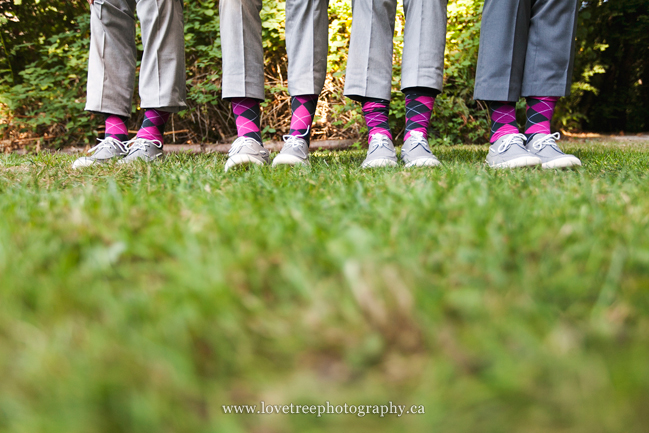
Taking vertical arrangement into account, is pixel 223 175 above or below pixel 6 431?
above

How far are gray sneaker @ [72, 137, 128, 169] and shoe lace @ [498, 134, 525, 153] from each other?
1.84 metres

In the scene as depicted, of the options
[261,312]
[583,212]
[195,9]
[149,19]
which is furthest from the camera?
[195,9]

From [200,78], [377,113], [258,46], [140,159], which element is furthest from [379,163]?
[200,78]

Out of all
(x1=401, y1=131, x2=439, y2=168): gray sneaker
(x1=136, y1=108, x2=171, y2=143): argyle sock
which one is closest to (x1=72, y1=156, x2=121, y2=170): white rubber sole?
(x1=136, y1=108, x2=171, y2=143): argyle sock

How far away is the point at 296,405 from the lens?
15.4 inches

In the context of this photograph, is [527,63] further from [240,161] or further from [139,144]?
[139,144]

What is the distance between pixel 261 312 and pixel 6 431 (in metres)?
0.26

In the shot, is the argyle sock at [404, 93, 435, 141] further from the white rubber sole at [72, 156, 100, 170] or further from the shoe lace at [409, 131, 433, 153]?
the white rubber sole at [72, 156, 100, 170]

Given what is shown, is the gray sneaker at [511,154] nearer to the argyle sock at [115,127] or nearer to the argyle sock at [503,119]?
the argyle sock at [503,119]

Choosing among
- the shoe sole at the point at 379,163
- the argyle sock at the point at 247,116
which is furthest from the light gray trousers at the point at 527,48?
the argyle sock at the point at 247,116

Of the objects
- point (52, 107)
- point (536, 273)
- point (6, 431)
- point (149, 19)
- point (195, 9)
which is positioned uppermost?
point (195, 9)

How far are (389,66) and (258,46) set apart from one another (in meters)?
0.66

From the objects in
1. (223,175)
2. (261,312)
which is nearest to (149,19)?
(223,175)

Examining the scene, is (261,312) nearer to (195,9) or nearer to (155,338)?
(155,338)
